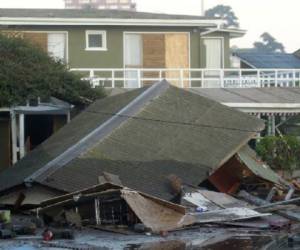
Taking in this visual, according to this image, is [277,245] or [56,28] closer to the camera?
[277,245]

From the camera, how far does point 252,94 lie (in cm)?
2745

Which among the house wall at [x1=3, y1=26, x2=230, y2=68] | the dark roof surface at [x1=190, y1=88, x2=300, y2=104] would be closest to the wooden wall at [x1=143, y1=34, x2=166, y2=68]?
the house wall at [x1=3, y1=26, x2=230, y2=68]

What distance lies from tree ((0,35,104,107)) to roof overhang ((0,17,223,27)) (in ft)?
20.4

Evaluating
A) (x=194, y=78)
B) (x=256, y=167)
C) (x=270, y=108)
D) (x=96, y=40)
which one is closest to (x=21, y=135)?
(x=256, y=167)

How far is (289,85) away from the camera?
30.7m

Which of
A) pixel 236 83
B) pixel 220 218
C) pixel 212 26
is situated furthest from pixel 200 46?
pixel 220 218

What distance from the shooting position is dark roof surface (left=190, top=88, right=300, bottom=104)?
26453mm

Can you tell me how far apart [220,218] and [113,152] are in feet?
10.6

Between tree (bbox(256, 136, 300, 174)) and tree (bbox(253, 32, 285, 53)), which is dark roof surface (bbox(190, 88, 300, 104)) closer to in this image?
tree (bbox(256, 136, 300, 174))

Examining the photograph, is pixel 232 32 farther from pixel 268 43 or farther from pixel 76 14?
pixel 268 43

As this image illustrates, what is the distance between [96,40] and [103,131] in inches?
483

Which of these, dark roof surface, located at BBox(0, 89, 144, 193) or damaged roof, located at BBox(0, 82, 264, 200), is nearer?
damaged roof, located at BBox(0, 82, 264, 200)

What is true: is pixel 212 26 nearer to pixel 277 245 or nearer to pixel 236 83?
pixel 236 83

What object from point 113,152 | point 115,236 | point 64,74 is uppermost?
point 64,74
